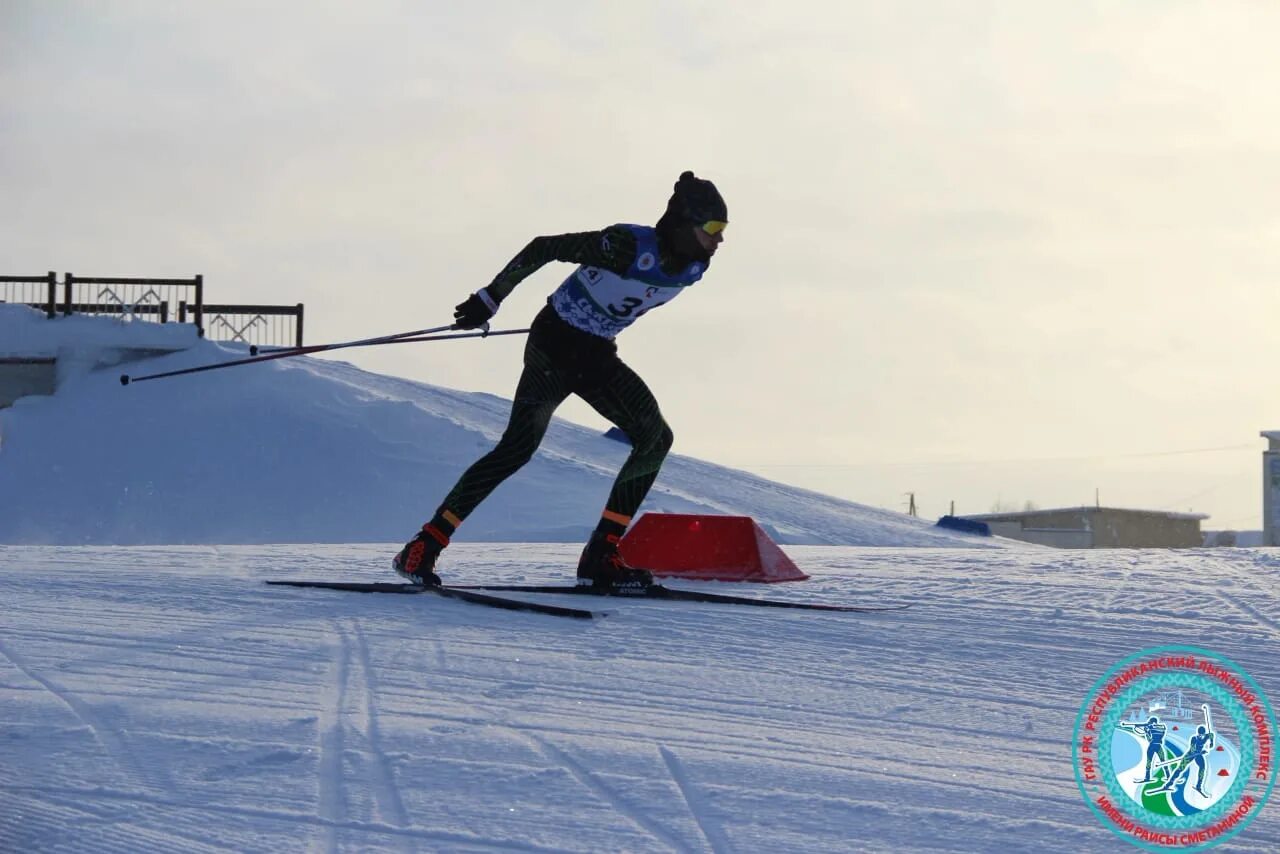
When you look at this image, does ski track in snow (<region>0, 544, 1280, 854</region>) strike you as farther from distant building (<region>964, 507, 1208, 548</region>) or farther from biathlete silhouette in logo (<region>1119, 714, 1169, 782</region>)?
distant building (<region>964, 507, 1208, 548</region>)

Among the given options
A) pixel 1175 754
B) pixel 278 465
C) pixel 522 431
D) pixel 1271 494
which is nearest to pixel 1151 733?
pixel 1175 754

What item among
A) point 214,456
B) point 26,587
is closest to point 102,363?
point 214,456

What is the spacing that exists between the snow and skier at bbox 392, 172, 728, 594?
386mm

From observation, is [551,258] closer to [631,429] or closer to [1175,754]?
[631,429]

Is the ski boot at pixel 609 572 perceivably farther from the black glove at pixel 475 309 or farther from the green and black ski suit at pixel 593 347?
the black glove at pixel 475 309

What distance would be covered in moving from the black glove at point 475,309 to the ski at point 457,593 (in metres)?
1.00

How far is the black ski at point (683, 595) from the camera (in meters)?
5.53

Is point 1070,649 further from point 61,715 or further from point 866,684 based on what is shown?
point 61,715

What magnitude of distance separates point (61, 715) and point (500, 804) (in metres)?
1.13

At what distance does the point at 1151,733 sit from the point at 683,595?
2.47 meters

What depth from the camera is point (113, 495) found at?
63.0ft

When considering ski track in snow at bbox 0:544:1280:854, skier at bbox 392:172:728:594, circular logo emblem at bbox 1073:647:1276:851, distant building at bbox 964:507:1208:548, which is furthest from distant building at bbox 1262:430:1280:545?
circular logo emblem at bbox 1073:647:1276:851

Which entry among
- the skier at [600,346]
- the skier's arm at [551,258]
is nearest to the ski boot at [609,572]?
the skier at [600,346]

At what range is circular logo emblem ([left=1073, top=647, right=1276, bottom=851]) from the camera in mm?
2910
